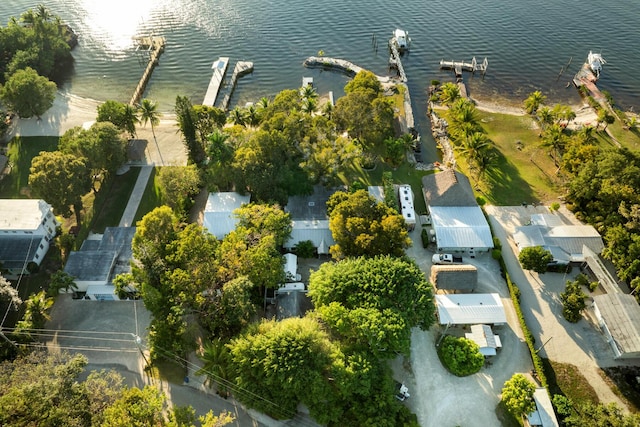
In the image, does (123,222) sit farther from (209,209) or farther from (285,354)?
(285,354)

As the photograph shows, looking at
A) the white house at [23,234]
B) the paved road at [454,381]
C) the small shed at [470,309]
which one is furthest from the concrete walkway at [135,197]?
the small shed at [470,309]

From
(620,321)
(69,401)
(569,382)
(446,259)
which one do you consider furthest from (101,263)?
(620,321)

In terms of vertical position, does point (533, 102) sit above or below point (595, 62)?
below

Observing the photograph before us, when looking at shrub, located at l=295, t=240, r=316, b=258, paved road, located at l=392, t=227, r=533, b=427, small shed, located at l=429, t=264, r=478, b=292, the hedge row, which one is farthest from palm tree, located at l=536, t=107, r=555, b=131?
shrub, located at l=295, t=240, r=316, b=258

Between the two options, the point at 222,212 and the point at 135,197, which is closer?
the point at 222,212

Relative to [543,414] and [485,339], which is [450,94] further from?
[543,414]

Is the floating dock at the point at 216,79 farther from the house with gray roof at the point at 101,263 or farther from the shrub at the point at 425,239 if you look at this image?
the shrub at the point at 425,239

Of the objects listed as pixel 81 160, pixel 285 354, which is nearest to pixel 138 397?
pixel 285 354
